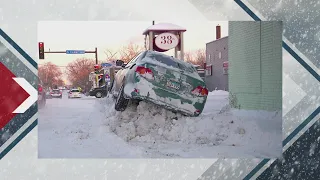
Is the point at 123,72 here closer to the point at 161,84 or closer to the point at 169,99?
the point at 161,84

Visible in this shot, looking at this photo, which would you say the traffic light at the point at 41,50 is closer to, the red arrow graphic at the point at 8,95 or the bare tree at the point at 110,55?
the red arrow graphic at the point at 8,95

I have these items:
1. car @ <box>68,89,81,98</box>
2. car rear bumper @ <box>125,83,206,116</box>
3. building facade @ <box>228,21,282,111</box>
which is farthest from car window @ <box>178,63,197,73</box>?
car @ <box>68,89,81,98</box>

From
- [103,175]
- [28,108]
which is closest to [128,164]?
[103,175]

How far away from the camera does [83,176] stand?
21.7ft

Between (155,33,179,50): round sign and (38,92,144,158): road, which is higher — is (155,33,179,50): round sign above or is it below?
above

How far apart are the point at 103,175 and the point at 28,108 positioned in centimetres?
118

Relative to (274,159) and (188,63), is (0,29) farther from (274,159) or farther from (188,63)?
(274,159)

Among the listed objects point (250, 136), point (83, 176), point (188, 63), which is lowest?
point (83, 176)

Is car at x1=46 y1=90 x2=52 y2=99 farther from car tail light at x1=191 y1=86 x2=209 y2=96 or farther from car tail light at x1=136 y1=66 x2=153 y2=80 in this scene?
car tail light at x1=191 y1=86 x2=209 y2=96

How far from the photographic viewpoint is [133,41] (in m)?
6.70

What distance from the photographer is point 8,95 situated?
647cm

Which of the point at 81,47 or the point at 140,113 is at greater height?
the point at 81,47

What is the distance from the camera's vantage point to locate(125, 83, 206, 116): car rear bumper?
659 centimetres

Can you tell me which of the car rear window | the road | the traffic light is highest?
the traffic light
